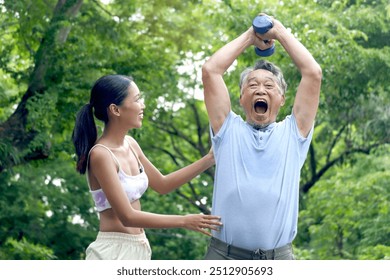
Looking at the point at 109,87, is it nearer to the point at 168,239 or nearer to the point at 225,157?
the point at 225,157

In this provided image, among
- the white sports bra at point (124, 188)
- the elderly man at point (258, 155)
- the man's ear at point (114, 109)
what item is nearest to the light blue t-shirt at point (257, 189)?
the elderly man at point (258, 155)

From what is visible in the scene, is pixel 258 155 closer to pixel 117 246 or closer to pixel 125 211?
pixel 125 211

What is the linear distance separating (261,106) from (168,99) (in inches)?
557

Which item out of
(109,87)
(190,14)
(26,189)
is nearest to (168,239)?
(26,189)

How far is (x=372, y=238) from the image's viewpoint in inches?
623

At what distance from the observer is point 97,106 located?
→ 4.55 metres

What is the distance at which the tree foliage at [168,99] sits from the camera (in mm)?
13664

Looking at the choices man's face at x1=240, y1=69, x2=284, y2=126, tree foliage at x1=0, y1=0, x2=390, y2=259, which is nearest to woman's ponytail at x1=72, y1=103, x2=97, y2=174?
man's face at x1=240, y1=69, x2=284, y2=126

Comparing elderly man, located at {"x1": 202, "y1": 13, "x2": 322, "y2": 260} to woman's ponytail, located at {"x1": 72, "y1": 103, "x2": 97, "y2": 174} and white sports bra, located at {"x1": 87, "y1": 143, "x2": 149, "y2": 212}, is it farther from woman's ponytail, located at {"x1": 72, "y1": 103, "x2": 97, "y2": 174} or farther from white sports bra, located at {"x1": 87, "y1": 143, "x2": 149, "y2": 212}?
woman's ponytail, located at {"x1": 72, "y1": 103, "x2": 97, "y2": 174}

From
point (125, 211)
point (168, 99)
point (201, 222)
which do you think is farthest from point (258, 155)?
point (168, 99)

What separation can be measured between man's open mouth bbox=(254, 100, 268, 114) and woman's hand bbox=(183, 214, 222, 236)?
0.53 metres

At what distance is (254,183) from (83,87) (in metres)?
9.78

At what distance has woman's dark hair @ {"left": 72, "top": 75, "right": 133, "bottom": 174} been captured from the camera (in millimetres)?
4486

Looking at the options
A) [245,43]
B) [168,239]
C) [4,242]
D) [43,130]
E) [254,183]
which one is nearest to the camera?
[254,183]
